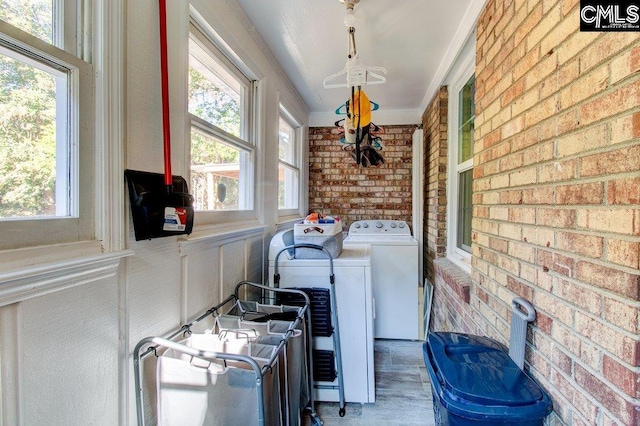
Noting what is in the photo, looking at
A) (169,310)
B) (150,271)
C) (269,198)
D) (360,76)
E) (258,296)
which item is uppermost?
(360,76)

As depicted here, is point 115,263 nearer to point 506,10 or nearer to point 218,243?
point 218,243

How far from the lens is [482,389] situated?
1017mm

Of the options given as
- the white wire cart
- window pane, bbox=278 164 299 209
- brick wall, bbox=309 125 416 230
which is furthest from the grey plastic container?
brick wall, bbox=309 125 416 230

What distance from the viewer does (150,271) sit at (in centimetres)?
119

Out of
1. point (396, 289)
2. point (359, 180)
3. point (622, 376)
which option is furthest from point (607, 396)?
point (359, 180)

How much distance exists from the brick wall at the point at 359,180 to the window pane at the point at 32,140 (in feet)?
10.6

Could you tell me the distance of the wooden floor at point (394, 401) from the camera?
6.53 ft

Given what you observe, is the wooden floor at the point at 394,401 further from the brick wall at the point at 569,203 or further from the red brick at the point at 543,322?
the red brick at the point at 543,322

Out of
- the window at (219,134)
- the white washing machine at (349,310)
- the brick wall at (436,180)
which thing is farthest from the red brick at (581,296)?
the brick wall at (436,180)

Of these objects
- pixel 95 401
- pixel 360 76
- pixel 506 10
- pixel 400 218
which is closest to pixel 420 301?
pixel 400 218

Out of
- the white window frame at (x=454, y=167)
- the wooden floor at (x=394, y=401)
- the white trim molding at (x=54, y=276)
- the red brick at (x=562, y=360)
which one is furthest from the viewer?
the white window frame at (x=454, y=167)

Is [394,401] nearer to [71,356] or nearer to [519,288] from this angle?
[519,288]

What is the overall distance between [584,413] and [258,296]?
184 cm

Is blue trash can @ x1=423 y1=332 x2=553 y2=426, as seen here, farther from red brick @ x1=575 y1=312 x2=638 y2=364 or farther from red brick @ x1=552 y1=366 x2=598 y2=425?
red brick @ x1=575 y1=312 x2=638 y2=364
